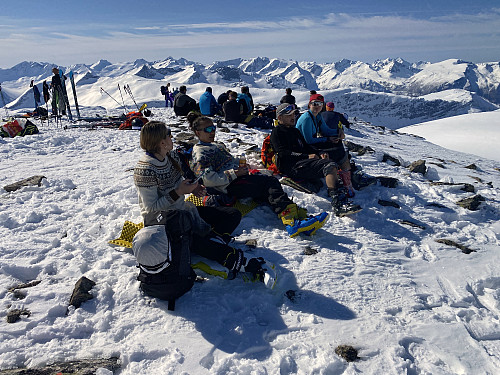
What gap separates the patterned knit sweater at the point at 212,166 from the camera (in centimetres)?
561

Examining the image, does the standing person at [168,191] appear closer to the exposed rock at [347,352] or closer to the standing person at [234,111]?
the exposed rock at [347,352]

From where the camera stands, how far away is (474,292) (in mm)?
4488

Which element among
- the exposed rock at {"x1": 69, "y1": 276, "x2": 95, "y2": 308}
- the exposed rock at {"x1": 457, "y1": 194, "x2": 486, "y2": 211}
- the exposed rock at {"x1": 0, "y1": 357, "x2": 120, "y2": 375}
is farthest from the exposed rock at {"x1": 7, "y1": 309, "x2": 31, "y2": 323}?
the exposed rock at {"x1": 457, "y1": 194, "x2": 486, "y2": 211}

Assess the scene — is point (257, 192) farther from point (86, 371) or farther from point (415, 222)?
point (86, 371)

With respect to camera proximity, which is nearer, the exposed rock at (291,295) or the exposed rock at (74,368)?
the exposed rock at (74,368)

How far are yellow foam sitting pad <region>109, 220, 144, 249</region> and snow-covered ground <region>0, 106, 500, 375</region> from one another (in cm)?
17

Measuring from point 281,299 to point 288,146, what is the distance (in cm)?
386

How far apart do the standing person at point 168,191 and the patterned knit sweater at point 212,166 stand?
798mm

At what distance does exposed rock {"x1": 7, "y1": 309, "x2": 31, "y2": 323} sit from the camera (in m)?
3.62

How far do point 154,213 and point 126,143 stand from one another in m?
9.73

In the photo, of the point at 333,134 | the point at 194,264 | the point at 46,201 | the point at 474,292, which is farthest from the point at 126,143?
the point at 474,292

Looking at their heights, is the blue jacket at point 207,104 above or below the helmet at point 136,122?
above

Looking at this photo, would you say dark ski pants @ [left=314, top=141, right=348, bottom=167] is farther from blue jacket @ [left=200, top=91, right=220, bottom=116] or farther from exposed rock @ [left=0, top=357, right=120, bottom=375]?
blue jacket @ [left=200, top=91, right=220, bottom=116]

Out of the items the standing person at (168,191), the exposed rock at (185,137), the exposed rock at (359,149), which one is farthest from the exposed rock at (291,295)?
the exposed rock at (185,137)
